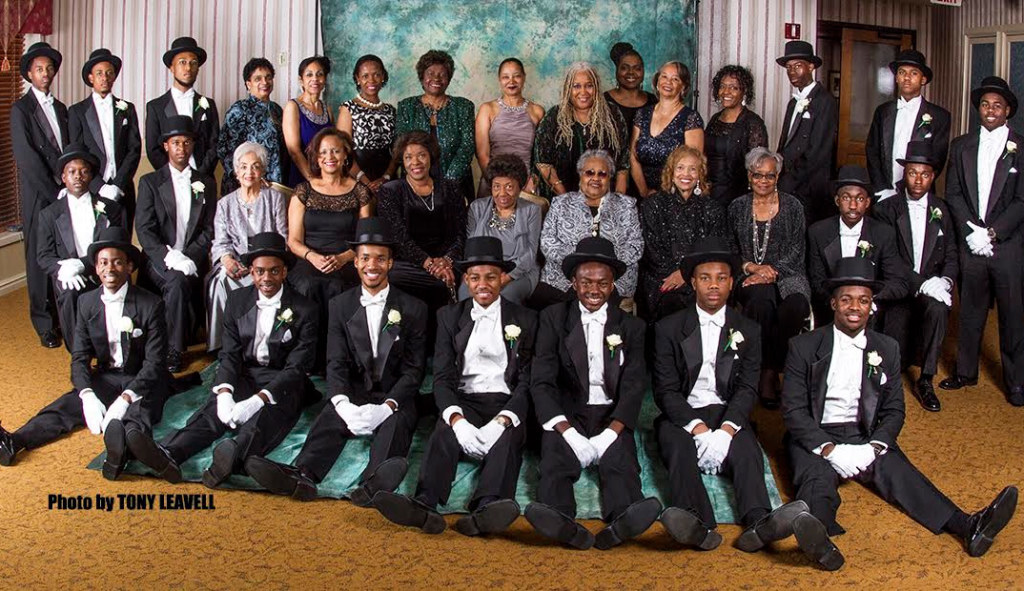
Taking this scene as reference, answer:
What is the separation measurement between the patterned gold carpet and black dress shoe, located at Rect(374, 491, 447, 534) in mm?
58

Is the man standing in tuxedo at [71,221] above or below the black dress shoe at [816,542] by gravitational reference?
above

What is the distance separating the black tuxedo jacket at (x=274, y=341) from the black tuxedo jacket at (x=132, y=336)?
325 mm

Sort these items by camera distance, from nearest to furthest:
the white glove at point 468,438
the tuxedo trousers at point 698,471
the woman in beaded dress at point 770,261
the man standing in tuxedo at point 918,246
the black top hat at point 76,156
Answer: the tuxedo trousers at point 698,471
the white glove at point 468,438
the woman in beaded dress at point 770,261
the man standing in tuxedo at point 918,246
the black top hat at point 76,156

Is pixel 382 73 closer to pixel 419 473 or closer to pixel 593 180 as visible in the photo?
pixel 593 180

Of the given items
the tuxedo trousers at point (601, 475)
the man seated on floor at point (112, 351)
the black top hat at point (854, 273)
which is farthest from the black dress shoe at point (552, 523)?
the man seated on floor at point (112, 351)

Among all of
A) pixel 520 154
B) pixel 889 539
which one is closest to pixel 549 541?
pixel 889 539

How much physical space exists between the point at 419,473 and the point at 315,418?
1058 millimetres

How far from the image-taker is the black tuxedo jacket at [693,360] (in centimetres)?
507

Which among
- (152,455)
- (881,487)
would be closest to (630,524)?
(881,487)

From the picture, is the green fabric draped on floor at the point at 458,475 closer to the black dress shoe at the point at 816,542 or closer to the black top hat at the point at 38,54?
the black dress shoe at the point at 816,542

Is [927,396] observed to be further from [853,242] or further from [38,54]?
[38,54]

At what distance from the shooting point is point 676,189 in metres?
6.21

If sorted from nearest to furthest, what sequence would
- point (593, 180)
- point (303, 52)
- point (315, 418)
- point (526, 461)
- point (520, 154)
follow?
point (526, 461) < point (315, 418) < point (593, 180) < point (520, 154) < point (303, 52)

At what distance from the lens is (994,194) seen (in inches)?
251
